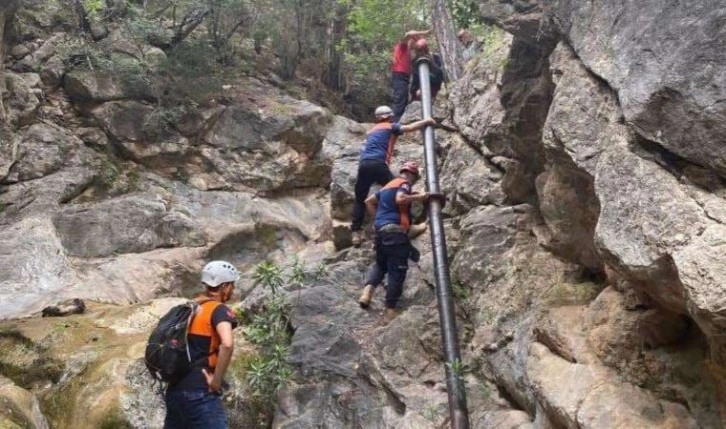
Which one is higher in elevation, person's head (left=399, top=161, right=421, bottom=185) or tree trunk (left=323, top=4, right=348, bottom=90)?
tree trunk (left=323, top=4, right=348, bottom=90)

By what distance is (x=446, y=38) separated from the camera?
15016 mm

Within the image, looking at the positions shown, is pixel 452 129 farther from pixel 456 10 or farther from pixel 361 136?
pixel 361 136

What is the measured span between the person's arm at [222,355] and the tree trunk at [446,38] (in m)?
10.4

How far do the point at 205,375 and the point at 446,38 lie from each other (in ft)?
36.7

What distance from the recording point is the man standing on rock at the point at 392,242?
9008mm

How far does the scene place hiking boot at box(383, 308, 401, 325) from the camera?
356 inches

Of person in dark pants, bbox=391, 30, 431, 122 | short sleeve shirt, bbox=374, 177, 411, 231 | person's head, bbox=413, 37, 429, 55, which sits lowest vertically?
short sleeve shirt, bbox=374, 177, 411, 231

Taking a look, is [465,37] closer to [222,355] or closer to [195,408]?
[222,355]

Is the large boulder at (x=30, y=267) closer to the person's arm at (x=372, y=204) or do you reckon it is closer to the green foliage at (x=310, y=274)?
the green foliage at (x=310, y=274)

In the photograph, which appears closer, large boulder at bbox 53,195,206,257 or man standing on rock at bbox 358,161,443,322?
man standing on rock at bbox 358,161,443,322

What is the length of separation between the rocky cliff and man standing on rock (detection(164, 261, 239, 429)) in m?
2.13

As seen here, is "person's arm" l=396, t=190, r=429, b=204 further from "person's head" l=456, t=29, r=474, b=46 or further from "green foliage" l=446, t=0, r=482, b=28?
"person's head" l=456, t=29, r=474, b=46

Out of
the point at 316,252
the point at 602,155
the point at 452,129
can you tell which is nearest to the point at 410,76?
the point at 452,129

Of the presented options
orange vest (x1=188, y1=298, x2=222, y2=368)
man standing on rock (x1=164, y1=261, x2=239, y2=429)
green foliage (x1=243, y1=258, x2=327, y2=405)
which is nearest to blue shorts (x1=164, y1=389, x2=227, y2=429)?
man standing on rock (x1=164, y1=261, x2=239, y2=429)
